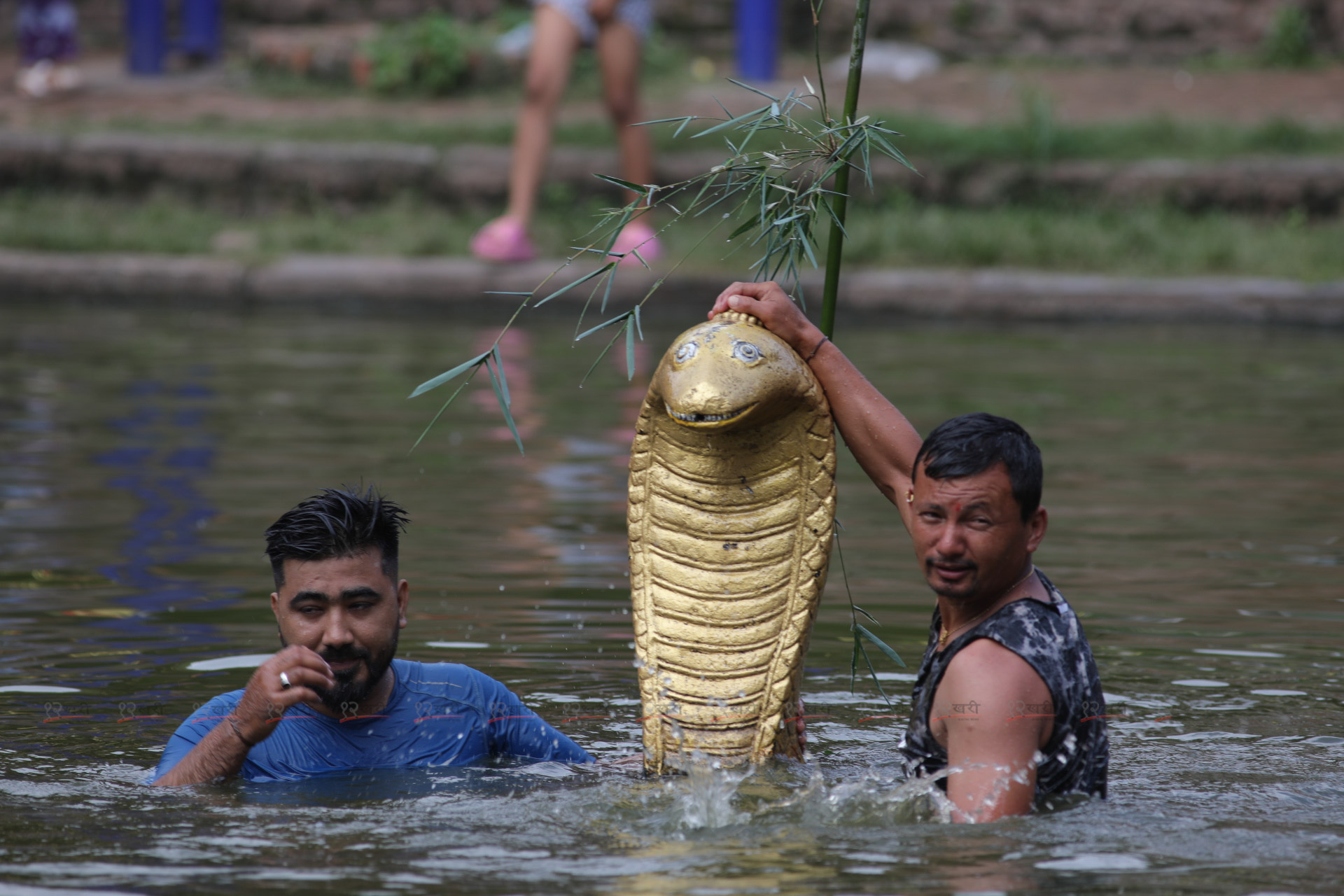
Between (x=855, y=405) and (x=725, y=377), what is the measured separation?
0.42m

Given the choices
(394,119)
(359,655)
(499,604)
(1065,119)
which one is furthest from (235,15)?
(359,655)

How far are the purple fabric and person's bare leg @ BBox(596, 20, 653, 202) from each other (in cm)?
658

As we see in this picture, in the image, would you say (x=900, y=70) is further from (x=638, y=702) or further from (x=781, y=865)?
(x=781, y=865)

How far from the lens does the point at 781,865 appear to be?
12.0ft

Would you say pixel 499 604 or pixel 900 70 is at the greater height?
pixel 900 70

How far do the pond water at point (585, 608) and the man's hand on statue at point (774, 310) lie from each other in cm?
92

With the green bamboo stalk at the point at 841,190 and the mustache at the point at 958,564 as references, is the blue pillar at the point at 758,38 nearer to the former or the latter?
the green bamboo stalk at the point at 841,190

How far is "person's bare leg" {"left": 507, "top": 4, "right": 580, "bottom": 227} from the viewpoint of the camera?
11.3 metres

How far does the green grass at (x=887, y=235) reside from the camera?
12500mm

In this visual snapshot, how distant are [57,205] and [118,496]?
7134 millimetres

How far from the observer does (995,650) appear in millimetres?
3650

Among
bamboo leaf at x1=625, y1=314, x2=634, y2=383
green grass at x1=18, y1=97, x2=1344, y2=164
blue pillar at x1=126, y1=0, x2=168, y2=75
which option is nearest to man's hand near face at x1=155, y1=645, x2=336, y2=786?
bamboo leaf at x1=625, y1=314, x2=634, y2=383

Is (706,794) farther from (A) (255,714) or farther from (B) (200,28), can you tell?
(B) (200,28)

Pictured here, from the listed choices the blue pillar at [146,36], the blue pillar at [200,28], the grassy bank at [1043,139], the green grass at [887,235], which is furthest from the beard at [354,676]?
the blue pillar at [200,28]
